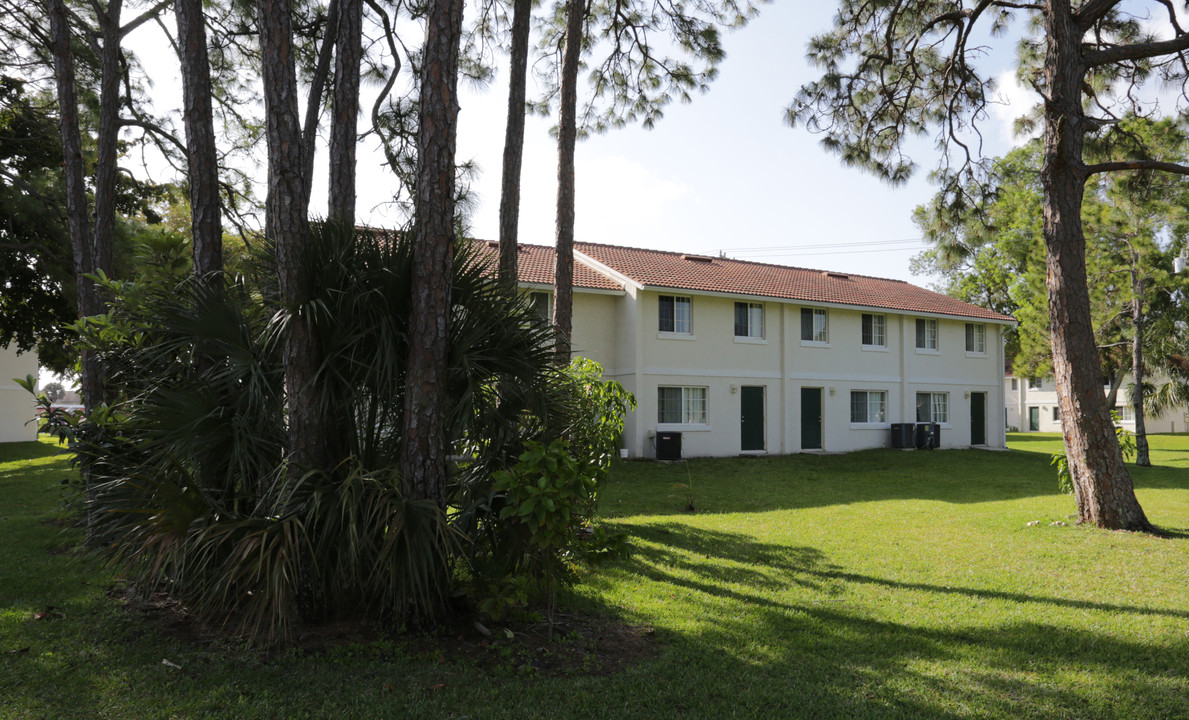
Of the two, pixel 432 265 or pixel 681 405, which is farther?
pixel 681 405

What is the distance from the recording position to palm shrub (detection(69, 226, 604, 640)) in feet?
15.1

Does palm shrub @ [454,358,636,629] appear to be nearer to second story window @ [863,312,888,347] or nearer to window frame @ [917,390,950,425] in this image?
second story window @ [863,312,888,347]

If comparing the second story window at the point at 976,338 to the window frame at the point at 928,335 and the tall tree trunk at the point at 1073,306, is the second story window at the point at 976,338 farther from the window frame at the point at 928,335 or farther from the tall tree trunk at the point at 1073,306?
the tall tree trunk at the point at 1073,306

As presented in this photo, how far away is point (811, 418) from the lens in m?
23.4

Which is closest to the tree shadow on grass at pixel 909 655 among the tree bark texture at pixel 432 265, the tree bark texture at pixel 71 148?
the tree bark texture at pixel 432 265

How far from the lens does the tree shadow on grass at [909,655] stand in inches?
168

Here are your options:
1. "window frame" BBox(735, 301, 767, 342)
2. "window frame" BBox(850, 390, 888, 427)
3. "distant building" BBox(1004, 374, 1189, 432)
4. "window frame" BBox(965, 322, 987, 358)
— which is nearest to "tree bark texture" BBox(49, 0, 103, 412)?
"window frame" BBox(735, 301, 767, 342)

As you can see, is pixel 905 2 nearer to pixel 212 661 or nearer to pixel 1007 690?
pixel 1007 690

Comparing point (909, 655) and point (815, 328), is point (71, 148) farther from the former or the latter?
point (815, 328)

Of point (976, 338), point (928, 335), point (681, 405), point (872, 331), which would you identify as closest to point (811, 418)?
point (872, 331)

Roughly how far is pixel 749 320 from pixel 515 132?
47.1 feet

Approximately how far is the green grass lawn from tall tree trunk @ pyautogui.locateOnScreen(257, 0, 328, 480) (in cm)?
141

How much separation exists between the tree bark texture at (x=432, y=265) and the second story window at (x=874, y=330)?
21.9 m

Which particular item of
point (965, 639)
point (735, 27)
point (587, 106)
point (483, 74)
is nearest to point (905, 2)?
point (735, 27)
